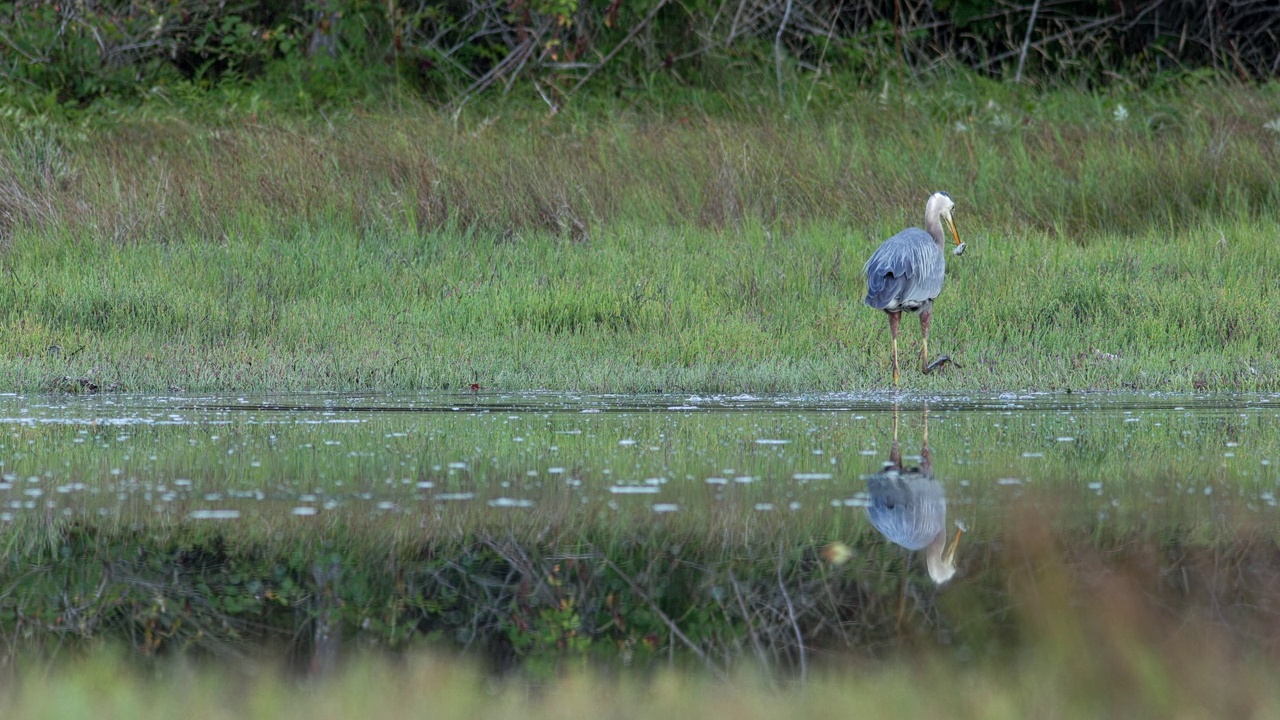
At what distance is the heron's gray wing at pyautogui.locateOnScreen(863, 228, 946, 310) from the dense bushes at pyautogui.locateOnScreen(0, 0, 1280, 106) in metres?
5.95

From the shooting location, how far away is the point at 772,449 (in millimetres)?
5605

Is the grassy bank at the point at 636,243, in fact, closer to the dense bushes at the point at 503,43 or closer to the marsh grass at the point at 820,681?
the dense bushes at the point at 503,43

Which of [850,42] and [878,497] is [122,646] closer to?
[878,497]

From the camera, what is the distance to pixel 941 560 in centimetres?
362

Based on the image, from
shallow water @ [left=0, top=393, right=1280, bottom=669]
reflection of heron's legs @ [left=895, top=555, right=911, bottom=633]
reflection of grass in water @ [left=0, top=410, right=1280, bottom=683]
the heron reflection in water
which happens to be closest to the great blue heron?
shallow water @ [left=0, top=393, right=1280, bottom=669]

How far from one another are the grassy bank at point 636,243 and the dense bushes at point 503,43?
3.09 feet

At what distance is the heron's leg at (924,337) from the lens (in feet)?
27.5

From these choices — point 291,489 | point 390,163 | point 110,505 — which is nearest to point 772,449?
point 291,489

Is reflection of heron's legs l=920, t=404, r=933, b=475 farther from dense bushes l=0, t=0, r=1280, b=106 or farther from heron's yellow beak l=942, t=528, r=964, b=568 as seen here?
dense bushes l=0, t=0, r=1280, b=106

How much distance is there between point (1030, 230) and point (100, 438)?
703 cm

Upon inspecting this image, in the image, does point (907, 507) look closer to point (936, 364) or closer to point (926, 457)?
point (926, 457)

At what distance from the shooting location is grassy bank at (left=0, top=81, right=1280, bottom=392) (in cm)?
849

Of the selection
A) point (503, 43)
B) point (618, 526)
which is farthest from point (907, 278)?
point (503, 43)

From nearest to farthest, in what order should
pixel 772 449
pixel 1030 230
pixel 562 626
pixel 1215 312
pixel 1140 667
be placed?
pixel 1140 667 < pixel 562 626 < pixel 772 449 < pixel 1215 312 < pixel 1030 230
